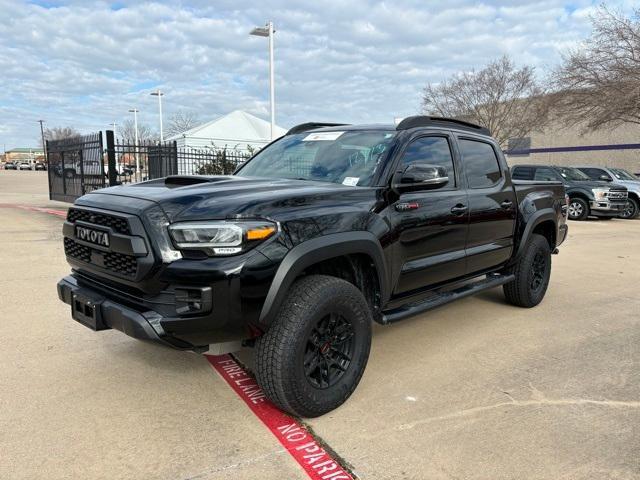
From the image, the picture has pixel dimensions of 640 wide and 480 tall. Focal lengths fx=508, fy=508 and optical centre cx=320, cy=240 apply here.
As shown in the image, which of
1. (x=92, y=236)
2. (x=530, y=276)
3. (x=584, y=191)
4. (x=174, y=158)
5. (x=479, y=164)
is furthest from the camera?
(x=584, y=191)

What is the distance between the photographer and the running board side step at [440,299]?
3617 millimetres

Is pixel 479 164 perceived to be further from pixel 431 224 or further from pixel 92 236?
pixel 92 236

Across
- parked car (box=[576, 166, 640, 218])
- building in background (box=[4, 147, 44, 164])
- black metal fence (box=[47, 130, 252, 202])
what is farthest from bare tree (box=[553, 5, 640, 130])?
building in background (box=[4, 147, 44, 164])

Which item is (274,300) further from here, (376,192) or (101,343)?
(101,343)

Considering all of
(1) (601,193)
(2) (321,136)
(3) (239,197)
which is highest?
(2) (321,136)

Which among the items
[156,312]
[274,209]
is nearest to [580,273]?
[274,209]

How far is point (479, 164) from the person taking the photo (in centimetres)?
476

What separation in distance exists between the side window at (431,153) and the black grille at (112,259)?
6.63 feet

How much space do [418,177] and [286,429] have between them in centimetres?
184

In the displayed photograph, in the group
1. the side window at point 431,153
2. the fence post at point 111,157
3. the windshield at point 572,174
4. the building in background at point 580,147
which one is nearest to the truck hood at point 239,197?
the side window at point 431,153

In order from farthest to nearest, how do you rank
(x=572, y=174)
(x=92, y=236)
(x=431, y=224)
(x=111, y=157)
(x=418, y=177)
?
(x=572, y=174) < (x=111, y=157) < (x=431, y=224) < (x=418, y=177) < (x=92, y=236)

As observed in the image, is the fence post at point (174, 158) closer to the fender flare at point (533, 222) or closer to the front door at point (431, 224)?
the fender flare at point (533, 222)

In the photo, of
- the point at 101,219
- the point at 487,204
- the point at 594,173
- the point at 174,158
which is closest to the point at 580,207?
the point at 594,173

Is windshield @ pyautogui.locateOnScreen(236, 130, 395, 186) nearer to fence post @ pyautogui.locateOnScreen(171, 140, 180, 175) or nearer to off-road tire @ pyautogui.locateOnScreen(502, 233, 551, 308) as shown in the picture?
off-road tire @ pyautogui.locateOnScreen(502, 233, 551, 308)
